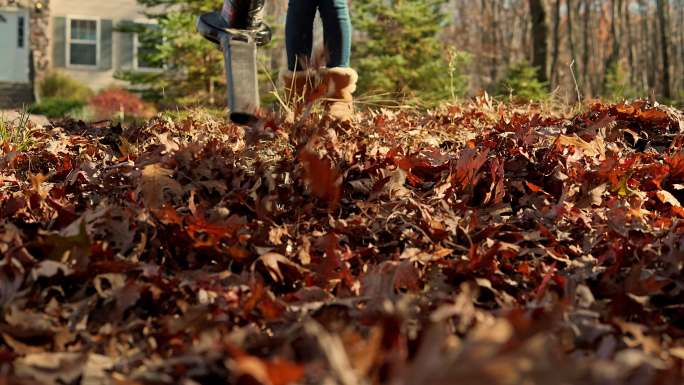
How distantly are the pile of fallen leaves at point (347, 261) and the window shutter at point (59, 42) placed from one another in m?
20.7

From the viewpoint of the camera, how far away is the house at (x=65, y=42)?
21.1 m

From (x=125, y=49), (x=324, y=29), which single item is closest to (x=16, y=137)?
(x=324, y=29)

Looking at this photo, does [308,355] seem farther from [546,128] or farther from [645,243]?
[546,128]

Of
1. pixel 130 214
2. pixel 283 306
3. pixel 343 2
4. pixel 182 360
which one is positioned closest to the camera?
pixel 182 360

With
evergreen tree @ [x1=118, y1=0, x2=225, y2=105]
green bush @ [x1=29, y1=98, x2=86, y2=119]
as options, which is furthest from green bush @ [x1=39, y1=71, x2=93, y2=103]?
evergreen tree @ [x1=118, y1=0, x2=225, y2=105]

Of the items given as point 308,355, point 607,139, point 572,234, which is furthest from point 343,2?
point 308,355

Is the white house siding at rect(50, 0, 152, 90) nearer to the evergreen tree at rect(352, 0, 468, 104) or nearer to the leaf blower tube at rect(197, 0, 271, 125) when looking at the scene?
the evergreen tree at rect(352, 0, 468, 104)

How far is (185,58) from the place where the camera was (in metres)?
14.9

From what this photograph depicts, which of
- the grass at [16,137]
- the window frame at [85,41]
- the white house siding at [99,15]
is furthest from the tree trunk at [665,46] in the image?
the grass at [16,137]

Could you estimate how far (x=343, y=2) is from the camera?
3.54m

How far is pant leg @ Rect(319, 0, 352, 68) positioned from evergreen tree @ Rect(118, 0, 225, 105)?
1057cm

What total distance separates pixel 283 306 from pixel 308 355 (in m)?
0.34

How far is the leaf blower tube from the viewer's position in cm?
290

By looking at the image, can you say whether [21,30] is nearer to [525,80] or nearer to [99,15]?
[99,15]
